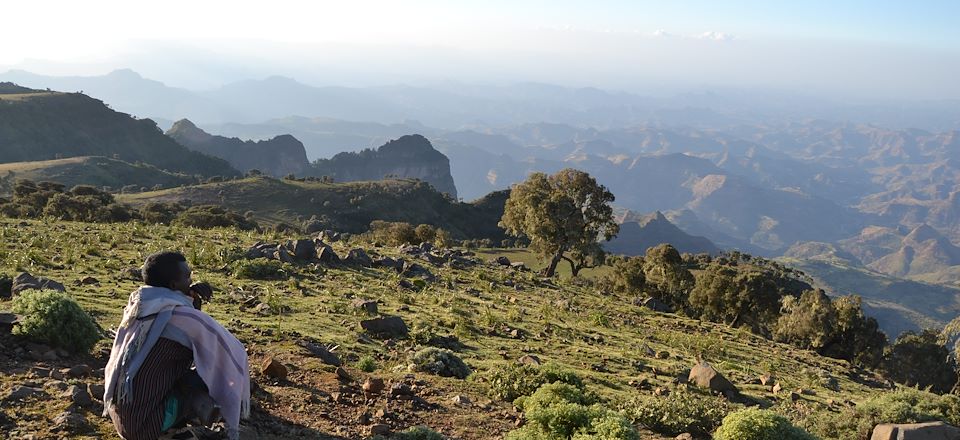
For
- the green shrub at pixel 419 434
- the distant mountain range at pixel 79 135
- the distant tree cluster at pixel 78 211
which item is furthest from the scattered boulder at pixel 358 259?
the distant mountain range at pixel 79 135

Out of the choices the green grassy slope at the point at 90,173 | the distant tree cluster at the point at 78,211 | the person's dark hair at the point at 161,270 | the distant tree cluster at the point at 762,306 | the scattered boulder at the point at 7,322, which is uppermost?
the person's dark hair at the point at 161,270

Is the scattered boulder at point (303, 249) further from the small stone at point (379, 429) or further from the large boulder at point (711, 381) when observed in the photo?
the large boulder at point (711, 381)

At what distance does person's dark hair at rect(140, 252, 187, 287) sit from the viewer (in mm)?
5465

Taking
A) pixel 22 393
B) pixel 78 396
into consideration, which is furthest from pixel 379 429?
pixel 22 393

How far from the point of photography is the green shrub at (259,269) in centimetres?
1686

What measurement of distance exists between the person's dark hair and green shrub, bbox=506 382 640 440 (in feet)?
15.3

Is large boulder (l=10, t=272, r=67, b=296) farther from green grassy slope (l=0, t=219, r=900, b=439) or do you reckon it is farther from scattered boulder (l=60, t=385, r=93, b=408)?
scattered boulder (l=60, t=385, r=93, b=408)

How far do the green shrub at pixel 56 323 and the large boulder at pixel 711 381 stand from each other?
39.8ft

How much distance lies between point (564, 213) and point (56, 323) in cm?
2973

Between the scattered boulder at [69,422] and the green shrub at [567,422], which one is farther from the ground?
the green shrub at [567,422]

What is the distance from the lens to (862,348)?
1585 inches

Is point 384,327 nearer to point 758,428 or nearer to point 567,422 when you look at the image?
point 567,422

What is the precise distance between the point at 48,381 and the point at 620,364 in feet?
38.6

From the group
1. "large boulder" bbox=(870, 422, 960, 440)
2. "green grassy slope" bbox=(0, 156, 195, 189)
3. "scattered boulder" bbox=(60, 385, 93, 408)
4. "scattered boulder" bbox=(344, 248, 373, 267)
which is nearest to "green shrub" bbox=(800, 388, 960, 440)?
"large boulder" bbox=(870, 422, 960, 440)
